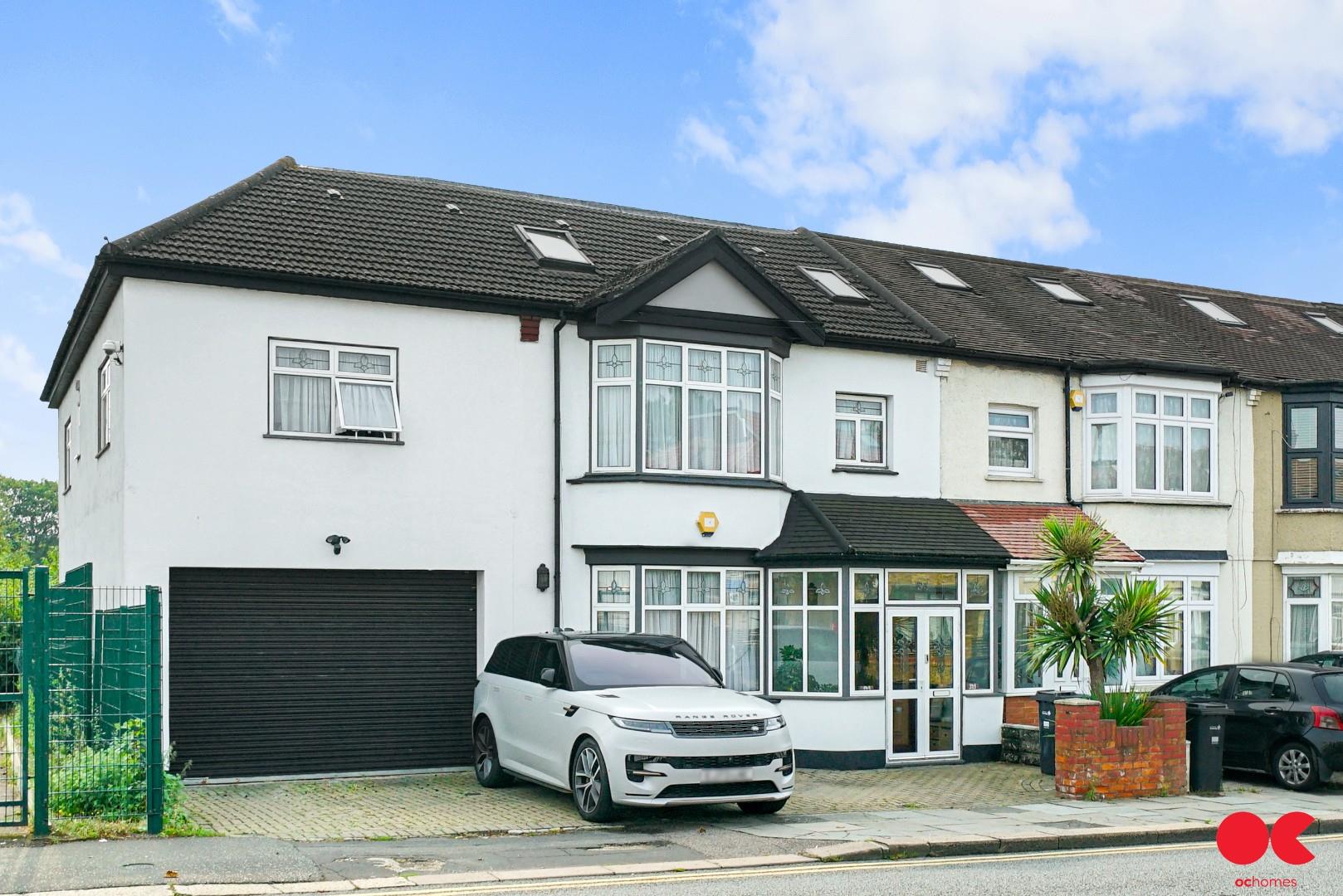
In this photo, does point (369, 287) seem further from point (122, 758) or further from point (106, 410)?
point (122, 758)

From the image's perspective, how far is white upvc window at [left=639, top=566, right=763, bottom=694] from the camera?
18.6 m

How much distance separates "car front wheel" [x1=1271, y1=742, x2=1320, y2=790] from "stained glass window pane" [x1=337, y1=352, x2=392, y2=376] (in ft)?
37.7

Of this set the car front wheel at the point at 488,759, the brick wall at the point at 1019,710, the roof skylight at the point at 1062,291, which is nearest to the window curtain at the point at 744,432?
the brick wall at the point at 1019,710

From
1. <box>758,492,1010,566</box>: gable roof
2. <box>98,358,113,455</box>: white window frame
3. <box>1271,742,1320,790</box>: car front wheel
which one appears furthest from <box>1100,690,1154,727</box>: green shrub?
<box>98,358,113,455</box>: white window frame

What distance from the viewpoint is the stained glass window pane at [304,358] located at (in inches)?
669

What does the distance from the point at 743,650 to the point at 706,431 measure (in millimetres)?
2997

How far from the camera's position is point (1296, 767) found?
54.2ft

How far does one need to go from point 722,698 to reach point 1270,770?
287 inches

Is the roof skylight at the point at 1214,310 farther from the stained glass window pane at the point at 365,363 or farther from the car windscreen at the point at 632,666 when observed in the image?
the stained glass window pane at the point at 365,363

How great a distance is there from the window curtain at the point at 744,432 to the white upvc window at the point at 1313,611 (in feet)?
33.7

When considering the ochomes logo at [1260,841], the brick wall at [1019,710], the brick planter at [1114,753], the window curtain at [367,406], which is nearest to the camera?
the ochomes logo at [1260,841]

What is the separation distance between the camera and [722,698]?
13.8 m

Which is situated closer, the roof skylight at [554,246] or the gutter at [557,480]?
the gutter at [557,480]

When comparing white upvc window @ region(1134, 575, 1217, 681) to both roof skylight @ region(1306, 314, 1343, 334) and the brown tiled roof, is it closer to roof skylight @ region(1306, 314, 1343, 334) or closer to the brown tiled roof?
the brown tiled roof
